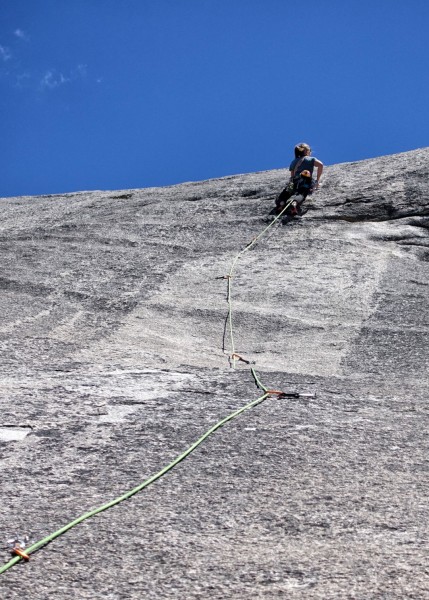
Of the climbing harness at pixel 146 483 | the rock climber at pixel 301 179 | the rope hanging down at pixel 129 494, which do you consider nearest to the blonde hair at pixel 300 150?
the rock climber at pixel 301 179

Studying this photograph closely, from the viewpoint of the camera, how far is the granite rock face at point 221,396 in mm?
3516

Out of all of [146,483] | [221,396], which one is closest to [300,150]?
[221,396]

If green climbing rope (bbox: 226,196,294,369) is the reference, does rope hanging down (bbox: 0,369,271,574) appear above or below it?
below

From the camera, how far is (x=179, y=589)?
3301 mm

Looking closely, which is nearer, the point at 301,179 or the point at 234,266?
the point at 234,266

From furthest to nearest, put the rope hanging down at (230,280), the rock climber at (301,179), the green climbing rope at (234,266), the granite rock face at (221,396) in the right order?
1. the rock climber at (301,179)
2. the green climbing rope at (234,266)
3. the rope hanging down at (230,280)
4. the granite rock face at (221,396)

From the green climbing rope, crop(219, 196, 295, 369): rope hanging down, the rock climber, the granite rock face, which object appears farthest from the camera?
the rock climber

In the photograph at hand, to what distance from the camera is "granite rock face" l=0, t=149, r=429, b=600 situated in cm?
352

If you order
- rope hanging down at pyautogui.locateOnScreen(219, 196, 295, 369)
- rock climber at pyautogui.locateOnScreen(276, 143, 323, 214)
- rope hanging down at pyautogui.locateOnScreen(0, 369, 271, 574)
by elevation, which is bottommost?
rope hanging down at pyautogui.locateOnScreen(0, 369, 271, 574)

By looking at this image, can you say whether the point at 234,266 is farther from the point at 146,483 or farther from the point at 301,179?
the point at 146,483

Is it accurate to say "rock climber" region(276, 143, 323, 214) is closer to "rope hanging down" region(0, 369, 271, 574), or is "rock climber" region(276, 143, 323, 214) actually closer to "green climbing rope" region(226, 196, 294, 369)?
"green climbing rope" region(226, 196, 294, 369)

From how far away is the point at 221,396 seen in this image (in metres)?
5.93

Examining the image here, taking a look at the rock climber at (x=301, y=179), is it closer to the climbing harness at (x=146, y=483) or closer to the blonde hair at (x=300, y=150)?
the blonde hair at (x=300, y=150)

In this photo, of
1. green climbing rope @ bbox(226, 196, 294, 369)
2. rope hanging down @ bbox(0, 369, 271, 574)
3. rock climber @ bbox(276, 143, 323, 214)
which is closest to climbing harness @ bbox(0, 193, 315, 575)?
rope hanging down @ bbox(0, 369, 271, 574)
